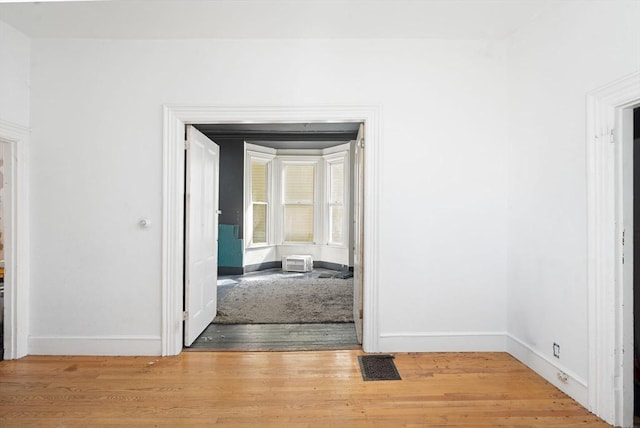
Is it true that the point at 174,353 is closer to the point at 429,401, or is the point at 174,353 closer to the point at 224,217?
the point at 429,401

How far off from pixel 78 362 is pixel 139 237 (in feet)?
3.71

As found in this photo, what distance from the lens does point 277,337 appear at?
11.4 ft

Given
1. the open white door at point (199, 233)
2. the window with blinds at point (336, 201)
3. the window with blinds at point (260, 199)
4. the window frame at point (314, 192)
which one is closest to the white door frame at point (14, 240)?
the open white door at point (199, 233)

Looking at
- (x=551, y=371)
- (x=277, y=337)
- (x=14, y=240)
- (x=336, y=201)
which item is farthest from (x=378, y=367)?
(x=336, y=201)

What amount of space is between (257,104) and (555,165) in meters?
2.41

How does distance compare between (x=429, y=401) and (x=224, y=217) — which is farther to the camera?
(x=224, y=217)

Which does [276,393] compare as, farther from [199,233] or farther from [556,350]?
[556,350]

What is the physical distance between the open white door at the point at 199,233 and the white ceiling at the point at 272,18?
0.89 meters

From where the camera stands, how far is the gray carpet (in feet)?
13.3

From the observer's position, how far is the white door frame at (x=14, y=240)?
9.66 ft

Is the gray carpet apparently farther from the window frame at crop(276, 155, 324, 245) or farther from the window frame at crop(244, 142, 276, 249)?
the window frame at crop(276, 155, 324, 245)

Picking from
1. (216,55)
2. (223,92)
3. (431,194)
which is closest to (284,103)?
(223,92)

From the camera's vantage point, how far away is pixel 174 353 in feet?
10.0

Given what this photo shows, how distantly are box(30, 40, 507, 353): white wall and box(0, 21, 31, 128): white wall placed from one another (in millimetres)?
74
